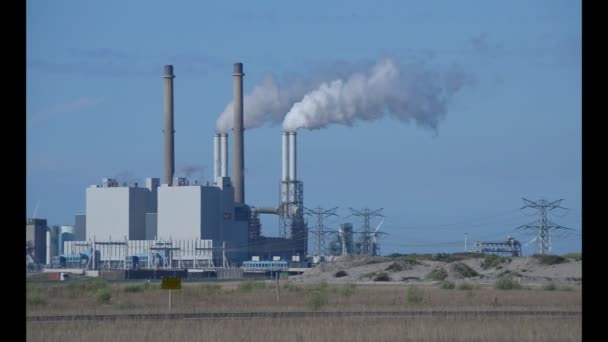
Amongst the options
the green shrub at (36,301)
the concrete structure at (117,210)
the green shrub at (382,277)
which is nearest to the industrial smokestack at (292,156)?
the concrete structure at (117,210)

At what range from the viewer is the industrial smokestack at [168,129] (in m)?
99.8

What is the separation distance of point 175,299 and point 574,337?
877 inches

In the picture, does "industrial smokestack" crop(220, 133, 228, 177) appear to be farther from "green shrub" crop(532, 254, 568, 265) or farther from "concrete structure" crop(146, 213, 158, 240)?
"green shrub" crop(532, 254, 568, 265)

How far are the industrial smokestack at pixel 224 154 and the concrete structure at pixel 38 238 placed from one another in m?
19.7

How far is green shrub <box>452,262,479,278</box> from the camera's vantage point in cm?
6575

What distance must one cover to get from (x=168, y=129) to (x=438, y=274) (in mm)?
41020

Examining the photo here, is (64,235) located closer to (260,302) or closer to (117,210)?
(117,210)

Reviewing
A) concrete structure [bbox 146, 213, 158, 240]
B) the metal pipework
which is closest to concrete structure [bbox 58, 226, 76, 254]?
concrete structure [bbox 146, 213, 158, 240]

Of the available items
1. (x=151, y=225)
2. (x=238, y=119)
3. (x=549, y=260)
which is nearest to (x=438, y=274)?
(x=549, y=260)

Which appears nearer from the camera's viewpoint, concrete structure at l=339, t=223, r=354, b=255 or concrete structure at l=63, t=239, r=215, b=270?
concrete structure at l=63, t=239, r=215, b=270

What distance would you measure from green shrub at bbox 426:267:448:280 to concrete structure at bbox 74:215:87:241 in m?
54.3

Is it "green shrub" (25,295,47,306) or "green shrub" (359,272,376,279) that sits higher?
"green shrub" (25,295,47,306)
